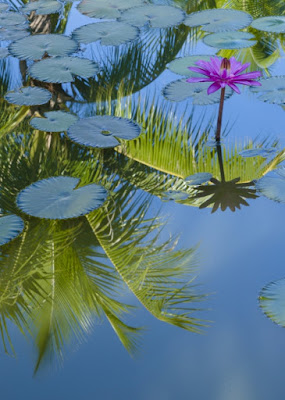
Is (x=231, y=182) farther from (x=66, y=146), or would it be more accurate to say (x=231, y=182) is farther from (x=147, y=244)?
(x=66, y=146)

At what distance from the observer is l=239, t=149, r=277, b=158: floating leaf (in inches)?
83.4

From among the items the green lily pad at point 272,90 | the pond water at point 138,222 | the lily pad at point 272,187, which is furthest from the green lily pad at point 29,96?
the lily pad at point 272,187

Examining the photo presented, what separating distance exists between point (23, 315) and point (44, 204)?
1.41ft

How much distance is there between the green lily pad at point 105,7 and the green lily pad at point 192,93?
936 mm

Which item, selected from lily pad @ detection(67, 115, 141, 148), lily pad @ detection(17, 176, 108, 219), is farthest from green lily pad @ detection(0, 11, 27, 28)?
lily pad @ detection(17, 176, 108, 219)

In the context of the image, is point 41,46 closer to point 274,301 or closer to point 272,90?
point 272,90

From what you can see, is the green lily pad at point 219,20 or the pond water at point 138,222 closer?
the pond water at point 138,222

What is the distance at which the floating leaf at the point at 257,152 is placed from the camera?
2.12 metres

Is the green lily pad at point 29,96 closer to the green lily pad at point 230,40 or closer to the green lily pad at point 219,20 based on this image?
the green lily pad at point 230,40

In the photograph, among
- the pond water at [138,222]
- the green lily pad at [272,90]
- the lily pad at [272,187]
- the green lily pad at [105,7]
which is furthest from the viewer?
the green lily pad at [105,7]

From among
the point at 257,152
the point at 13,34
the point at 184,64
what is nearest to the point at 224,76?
the point at 257,152

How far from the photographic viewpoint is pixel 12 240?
1767 millimetres

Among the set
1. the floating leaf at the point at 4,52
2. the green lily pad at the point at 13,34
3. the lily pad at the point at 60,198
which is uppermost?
the green lily pad at the point at 13,34

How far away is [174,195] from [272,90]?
0.86 m
